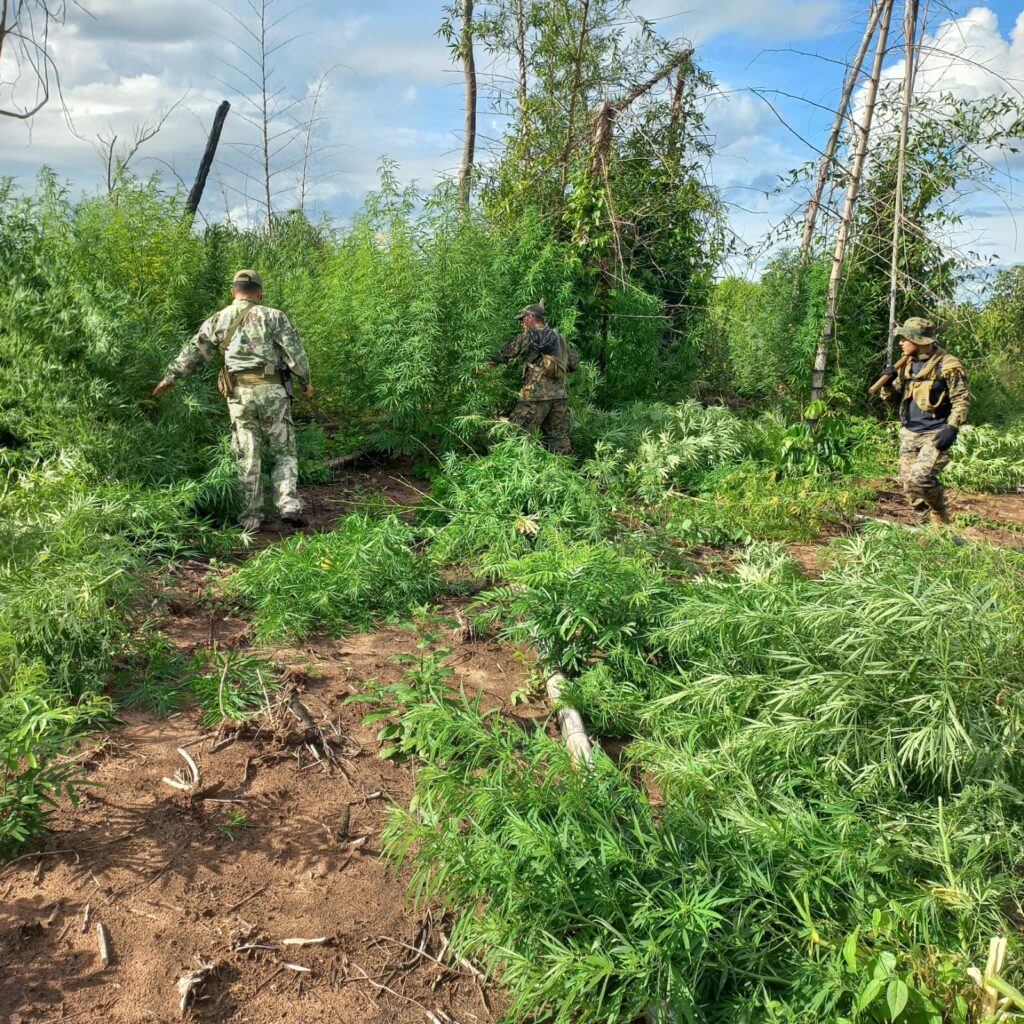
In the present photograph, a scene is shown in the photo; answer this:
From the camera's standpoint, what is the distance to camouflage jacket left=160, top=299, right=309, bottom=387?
6527 millimetres

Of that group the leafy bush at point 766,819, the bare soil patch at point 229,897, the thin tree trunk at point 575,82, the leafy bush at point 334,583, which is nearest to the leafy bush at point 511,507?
the leafy bush at point 334,583

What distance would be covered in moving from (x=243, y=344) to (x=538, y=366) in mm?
2933

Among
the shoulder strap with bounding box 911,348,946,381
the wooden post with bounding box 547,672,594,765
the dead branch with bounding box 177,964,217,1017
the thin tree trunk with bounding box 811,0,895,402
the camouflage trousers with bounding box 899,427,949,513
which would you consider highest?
the thin tree trunk with bounding box 811,0,895,402

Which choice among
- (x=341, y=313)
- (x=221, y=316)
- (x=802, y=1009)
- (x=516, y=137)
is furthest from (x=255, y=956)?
(x=516, y=137)

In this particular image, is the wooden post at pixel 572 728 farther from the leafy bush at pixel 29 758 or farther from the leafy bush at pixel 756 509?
the leafy bush at pixel 756 509

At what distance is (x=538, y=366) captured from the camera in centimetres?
824

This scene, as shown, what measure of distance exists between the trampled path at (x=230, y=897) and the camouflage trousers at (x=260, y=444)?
9.41ft

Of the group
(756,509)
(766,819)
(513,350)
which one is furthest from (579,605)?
(513,350)

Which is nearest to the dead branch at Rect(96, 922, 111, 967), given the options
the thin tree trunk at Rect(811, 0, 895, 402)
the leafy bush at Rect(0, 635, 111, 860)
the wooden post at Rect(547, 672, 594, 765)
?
the leafy bush at Rect(0, 635, 111, 860)

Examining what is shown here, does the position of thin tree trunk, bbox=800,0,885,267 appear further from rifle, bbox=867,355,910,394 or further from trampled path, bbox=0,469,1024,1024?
trampled path, bbox=0,469,1024,1024

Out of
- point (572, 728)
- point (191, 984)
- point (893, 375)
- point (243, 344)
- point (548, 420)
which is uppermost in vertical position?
point (893, 375)

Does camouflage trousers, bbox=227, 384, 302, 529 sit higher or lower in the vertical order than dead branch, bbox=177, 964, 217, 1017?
higher

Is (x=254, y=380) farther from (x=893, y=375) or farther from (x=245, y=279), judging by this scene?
(x=893, y=375)

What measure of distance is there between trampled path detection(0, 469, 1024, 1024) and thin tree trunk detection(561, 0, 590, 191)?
8511 mm
